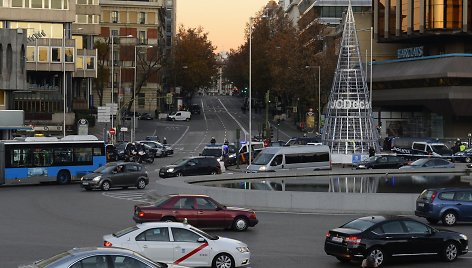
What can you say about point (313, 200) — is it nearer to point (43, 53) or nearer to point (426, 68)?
point (426, 68)

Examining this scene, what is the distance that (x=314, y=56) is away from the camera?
115062mm

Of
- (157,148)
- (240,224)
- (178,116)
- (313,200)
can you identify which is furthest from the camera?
(178,116)

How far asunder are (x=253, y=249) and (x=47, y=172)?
26.9 m

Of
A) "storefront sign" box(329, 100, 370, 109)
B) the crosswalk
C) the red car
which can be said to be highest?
"storefront sign" box(329, 100, 370, 109)

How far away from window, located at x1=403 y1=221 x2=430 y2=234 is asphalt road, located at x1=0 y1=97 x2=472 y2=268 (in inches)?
33.8

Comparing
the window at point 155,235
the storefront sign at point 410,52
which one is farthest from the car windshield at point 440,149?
the window at point 155,235

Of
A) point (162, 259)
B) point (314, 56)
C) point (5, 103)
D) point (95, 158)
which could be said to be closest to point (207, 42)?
point (314, 56)

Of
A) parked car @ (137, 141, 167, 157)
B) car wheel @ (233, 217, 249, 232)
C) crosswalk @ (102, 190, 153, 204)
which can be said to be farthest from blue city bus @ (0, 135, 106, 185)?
parked car @ (137, 141, 167, 157)

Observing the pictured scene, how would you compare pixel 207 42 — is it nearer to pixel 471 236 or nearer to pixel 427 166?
pixel 427 166

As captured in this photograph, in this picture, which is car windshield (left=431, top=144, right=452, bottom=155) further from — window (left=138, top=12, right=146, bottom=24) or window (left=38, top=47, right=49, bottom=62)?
window (left=138, top=12, right=146, bottom=24)

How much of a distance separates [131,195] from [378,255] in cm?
2312

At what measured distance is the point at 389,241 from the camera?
2089 cm

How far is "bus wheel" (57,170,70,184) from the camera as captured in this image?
4875cm

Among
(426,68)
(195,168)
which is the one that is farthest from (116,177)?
(426,68)
